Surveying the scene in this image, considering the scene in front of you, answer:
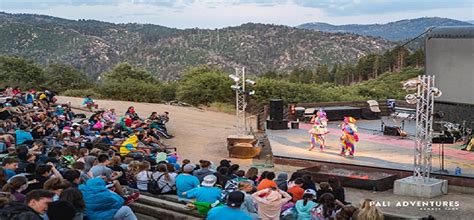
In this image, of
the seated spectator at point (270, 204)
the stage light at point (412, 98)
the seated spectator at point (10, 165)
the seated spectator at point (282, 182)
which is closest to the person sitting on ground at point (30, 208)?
the seated spectator at point (270, 204)

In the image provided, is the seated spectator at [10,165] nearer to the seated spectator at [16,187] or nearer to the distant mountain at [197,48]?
the seated spectator at [16,187]

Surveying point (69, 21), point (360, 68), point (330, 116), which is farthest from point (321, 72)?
point (69, 21)

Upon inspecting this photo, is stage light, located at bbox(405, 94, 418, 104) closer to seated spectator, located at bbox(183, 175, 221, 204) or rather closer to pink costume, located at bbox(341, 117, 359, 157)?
pink costume, located at bbox(341, 117, 359, 157)

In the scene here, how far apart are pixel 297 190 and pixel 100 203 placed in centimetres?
285

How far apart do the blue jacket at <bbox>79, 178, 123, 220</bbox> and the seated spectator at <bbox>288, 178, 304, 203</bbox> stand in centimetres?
255

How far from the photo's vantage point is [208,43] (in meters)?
113

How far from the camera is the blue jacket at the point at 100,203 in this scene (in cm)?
653

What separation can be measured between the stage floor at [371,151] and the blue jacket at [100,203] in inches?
387

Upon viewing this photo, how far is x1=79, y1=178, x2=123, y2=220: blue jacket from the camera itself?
6527 millimetres

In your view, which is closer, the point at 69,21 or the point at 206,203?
the point at 206,203

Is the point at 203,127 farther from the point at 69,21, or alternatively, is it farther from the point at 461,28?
the point at 69,21

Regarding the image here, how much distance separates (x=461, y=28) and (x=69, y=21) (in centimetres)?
16678

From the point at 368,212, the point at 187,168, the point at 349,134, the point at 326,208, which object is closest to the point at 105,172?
the point at 187,168

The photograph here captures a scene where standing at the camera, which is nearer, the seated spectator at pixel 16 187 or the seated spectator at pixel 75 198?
the seated spectator at pixel 75 198
